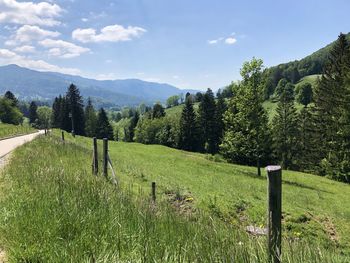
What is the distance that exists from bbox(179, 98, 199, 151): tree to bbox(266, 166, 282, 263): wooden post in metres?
85.5

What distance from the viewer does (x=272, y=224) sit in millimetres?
4301

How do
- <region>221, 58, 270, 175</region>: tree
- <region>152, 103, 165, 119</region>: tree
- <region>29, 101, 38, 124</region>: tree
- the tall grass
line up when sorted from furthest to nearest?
<region>29, 101, 38, 124</region>: tree
<region>152, 103, 165, 119</region>: tree
<region>221, 58, 270, 175</region>: tree
the tall grass

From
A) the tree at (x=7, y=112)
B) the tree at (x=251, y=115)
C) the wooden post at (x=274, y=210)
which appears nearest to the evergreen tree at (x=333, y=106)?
the tree at (x=251, y=115)

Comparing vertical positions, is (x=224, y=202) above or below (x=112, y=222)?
below

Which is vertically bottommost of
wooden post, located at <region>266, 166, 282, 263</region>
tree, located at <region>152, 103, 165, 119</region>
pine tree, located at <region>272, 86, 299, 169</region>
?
pine tree, located at <region>272, 86, 299, 169</region>

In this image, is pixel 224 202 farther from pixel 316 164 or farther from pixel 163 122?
pixel 163 122

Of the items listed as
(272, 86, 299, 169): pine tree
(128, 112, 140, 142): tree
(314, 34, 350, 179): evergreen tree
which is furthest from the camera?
(128, 112, 140, 142): tree

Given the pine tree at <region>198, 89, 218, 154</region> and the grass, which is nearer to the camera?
the grass

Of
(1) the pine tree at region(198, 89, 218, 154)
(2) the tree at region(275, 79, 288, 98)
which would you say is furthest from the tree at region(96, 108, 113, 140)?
(2) the tree at region(275, 79, 288, 98)

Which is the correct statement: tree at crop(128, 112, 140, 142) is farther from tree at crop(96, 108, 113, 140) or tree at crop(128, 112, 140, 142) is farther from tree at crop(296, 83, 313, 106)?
tree at crop(296, 83, 313, 106)

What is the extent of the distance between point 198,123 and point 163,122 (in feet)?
82.3

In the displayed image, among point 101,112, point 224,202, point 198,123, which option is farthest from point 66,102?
point 224,202

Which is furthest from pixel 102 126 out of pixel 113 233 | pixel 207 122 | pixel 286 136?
pixel 113 233

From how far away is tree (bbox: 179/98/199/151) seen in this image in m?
90.0
